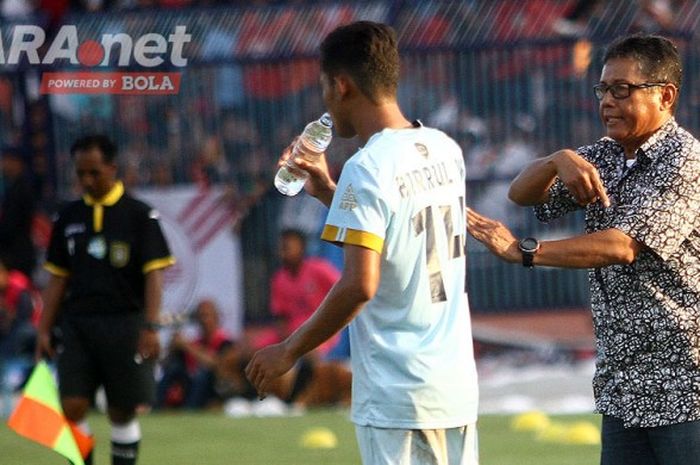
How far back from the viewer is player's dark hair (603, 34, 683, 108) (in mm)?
5355

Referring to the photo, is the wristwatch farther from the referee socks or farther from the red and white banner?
the red and white banner

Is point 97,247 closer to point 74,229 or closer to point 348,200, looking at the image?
point 74,229

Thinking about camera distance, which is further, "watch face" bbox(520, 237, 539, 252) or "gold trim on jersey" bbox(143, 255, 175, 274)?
"gold trim on jersey" bbox(143, 255, 175, 274)

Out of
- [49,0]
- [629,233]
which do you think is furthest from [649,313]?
[49,0]

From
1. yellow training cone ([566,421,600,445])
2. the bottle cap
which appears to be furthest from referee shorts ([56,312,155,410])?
the bottle cap

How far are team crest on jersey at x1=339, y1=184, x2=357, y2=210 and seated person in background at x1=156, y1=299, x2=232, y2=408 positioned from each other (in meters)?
10.8

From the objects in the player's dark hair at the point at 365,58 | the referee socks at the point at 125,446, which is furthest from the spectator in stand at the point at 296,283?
the player's dark hair at the point at 365,58

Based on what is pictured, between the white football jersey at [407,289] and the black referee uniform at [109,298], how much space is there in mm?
5186

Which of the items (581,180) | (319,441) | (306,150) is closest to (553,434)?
(319,441)

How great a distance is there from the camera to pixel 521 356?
15.7m

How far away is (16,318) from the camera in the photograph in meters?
15.6

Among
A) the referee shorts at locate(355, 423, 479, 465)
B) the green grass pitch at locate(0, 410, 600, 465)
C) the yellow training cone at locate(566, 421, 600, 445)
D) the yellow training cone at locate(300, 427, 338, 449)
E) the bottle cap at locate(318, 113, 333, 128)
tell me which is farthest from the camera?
the yellow training cone at locate(300, 427, 338, 449)

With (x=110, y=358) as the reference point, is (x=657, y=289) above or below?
above

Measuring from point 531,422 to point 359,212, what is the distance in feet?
28.4
